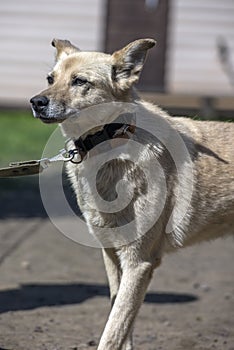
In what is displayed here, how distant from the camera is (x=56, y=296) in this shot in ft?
20.4

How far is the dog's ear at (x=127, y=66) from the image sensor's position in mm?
4781

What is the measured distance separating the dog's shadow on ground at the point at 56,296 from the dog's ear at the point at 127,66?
75.2 inches

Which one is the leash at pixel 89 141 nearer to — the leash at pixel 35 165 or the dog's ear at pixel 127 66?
the leash at pixel 35 165

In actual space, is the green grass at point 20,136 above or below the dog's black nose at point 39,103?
below

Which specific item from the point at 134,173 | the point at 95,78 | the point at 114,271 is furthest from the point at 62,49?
the point at 114,271

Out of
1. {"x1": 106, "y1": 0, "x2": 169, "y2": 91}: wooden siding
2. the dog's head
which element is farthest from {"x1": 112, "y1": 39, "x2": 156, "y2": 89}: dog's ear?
{"x1": 106, "y1": 0, "x2": 169, "y2": 91}: wooden siding

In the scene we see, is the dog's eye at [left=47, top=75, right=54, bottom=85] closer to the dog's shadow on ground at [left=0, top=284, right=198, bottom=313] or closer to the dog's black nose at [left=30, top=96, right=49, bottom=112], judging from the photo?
the dog's black nose at [left=30, top=96, right=49, bottom=112]

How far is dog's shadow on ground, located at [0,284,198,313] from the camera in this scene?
235 inches

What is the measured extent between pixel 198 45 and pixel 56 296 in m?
11.3

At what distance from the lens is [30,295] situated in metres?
6.19

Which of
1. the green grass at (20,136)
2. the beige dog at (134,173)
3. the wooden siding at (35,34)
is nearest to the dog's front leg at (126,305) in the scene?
the beige dog at (134,173)

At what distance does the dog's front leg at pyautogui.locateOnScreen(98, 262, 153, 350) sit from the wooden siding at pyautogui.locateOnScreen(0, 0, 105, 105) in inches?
485

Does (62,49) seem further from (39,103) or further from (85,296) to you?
(85,296)

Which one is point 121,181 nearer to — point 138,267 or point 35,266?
point 138,267
